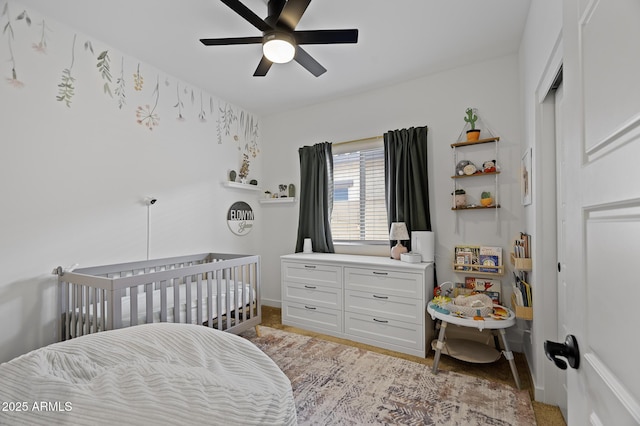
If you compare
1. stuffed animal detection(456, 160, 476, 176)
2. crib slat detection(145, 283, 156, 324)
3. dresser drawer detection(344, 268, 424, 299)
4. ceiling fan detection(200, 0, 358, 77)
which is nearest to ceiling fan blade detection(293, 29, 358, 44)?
ceiling fan detection(200, 0, 358, 77)

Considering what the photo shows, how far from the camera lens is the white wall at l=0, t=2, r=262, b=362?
6.37 feet

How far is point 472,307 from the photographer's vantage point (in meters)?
2.16

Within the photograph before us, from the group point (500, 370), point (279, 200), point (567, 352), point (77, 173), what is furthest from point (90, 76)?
point (500, 370)

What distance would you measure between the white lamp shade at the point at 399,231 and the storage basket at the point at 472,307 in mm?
752

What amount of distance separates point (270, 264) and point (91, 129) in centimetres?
247

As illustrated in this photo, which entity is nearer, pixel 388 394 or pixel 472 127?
pixel 388 394

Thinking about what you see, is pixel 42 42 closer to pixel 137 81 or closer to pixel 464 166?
pixel 137 81

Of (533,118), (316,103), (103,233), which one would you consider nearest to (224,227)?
(103,233)

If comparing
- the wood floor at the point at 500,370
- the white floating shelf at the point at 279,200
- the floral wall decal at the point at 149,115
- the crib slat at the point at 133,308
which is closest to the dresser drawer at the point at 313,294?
the wood floor at the point at 500,370

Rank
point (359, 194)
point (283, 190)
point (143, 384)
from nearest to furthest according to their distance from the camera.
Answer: point (143, 384) → point (359, 194) → point (283, 190)

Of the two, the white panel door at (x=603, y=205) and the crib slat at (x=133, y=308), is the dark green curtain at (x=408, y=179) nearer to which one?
the white panel door at (x=603, y=205)

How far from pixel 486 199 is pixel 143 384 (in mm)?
2753

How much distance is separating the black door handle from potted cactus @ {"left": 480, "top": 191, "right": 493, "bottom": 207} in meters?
2.13

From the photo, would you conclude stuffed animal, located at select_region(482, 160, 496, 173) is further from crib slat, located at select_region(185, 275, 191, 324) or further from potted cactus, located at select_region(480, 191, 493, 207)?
crib slat, located at select_region(185, 275, 191, 324)
